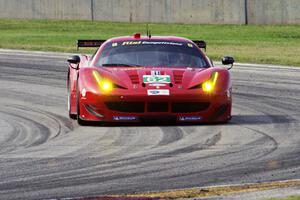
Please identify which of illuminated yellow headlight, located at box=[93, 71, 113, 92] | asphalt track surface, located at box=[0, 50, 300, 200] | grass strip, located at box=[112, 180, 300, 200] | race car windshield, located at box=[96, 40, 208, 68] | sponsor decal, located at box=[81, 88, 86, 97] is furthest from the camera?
race car windshield, located at box=[96, 40, 208, 68]

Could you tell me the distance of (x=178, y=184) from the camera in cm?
880

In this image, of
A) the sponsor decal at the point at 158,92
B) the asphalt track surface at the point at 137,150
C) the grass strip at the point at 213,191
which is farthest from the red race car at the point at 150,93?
the grass strip at the point at 213,191

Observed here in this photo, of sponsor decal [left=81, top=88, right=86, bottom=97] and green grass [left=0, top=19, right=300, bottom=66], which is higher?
sponsor decal [left=81, top=88, right=86, bottom=97]

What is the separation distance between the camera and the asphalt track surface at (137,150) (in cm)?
894

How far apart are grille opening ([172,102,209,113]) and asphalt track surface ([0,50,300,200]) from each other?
220 millimetres

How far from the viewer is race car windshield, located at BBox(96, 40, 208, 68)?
14.4 metres

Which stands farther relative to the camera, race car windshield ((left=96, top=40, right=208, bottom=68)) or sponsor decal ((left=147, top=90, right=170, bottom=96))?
race car windshield ((left=96, top=40, right=208, bottom=68))

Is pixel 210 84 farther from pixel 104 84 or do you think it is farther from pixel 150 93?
pixel 104 84

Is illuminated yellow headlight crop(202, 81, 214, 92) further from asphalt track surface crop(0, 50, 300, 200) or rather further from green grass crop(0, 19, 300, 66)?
green grass crop(0, 19, 300, 66)

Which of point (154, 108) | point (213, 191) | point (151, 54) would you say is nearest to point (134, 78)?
point (154, 108)

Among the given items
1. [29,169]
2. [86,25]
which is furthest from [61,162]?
[86,25]

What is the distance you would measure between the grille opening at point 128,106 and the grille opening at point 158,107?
0.08 metres

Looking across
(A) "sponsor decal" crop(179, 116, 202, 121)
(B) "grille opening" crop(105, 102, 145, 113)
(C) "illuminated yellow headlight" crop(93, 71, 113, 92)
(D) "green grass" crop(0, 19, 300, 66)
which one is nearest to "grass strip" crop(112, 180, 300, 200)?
(A) "sponsor decal" crop(179, 116, 202, 121)

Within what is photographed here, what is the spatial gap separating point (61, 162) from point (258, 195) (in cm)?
260
